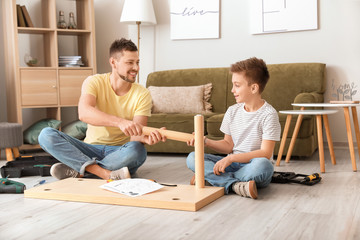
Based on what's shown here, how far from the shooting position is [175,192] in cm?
230

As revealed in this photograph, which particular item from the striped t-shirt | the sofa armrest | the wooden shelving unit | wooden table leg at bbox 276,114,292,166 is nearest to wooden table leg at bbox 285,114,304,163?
wooden table leg at bbox 276,114,292,166

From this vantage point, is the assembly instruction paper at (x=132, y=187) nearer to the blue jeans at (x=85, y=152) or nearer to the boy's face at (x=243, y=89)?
the blue jeans at (x=85, y=152)

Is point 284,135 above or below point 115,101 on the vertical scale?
below

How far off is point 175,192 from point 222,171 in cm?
→ 28

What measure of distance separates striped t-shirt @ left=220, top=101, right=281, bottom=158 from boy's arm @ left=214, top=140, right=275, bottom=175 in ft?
0.14

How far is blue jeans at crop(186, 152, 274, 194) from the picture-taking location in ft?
7.85

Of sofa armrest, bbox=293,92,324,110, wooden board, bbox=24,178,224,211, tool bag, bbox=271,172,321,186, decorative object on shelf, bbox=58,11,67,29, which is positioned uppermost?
decorative object on shelf, bbox=58,11,67,29

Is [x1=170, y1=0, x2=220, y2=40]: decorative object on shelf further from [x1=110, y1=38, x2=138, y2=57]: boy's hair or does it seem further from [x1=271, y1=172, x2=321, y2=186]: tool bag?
[x1=271, y1=172, x2=321, y2=186]: tool bag

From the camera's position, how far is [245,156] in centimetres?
242

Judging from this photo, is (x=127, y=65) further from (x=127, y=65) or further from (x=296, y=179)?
(x=296, y=179)

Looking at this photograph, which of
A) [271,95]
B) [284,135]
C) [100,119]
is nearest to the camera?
[100,119]

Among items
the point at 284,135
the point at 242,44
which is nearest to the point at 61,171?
→ the point at 284,135

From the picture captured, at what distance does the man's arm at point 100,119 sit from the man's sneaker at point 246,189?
0.61m

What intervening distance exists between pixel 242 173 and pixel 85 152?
1032 mm
